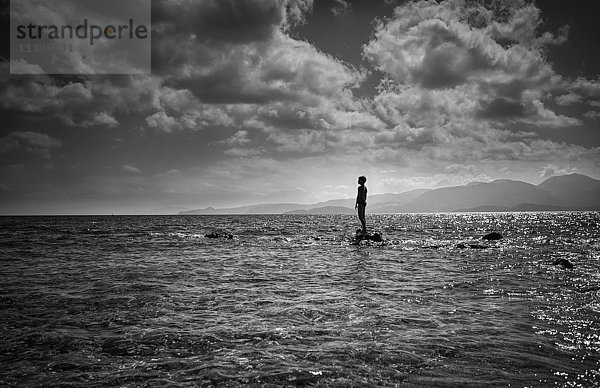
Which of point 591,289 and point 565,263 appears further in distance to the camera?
point 565,263

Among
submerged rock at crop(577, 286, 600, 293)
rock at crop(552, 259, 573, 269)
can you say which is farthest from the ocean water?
rock at crop(552, 259, 573, 269)

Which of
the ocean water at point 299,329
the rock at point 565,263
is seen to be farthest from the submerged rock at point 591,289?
the rock at point 565,263

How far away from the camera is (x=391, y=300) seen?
984 centimetres

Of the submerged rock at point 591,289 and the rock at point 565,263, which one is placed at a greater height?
the submerged rock at point 591,289

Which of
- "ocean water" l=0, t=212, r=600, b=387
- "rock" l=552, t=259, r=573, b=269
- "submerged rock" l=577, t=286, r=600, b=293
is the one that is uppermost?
"ocean water" l=0, t=212, r=600, b=387

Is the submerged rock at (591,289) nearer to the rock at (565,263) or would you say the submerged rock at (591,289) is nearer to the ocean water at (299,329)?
the ocean water at (299,329)

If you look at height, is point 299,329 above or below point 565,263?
above

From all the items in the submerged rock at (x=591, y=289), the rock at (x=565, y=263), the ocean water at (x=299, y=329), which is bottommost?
the rock at (x=565, y=263)

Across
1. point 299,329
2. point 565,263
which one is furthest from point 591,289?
point 299,329

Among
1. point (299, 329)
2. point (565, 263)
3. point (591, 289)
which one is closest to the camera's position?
point (299, 329)

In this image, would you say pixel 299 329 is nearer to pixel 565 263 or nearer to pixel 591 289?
pixel 591 289

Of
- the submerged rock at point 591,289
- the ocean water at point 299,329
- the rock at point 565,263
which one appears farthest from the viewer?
the rock at point 565,263

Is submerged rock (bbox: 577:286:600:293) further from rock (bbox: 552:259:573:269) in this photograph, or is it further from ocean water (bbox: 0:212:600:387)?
rock (bbox: 552:259:573:269)

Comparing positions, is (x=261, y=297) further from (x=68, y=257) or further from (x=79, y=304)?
(x=68, y=257)
